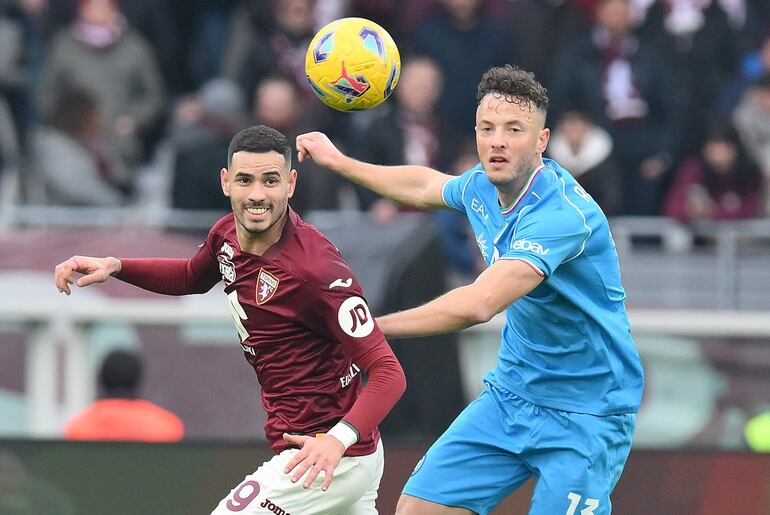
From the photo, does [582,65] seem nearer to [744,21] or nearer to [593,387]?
[744,21]

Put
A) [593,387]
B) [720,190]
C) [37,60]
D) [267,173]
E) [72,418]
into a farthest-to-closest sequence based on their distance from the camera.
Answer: [37,60] < [720,190] < [72,418] < [593,387] < [267,173]

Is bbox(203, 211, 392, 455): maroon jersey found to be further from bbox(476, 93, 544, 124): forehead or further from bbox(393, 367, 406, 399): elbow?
bbox(476, 93, 544, 124): forehead

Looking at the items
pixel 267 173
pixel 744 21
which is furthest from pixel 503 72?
pixel 744 21

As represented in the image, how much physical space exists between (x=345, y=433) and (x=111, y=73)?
7.54m

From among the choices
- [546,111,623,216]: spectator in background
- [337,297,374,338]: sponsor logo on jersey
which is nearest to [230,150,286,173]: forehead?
[337,297,374,338]: sponsor logo on jersey

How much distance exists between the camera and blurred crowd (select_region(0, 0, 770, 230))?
1152cm

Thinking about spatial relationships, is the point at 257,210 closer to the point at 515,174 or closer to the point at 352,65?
the point at 352,65

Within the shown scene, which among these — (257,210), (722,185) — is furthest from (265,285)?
(722,185)

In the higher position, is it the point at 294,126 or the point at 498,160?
the point at 498,160

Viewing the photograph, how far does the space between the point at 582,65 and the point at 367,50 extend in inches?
239

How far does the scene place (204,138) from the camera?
38.5ft

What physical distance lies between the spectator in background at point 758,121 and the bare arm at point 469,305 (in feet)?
21.9

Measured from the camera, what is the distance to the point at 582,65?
476 inches

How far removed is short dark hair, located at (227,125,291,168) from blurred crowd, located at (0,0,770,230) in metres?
5.24
